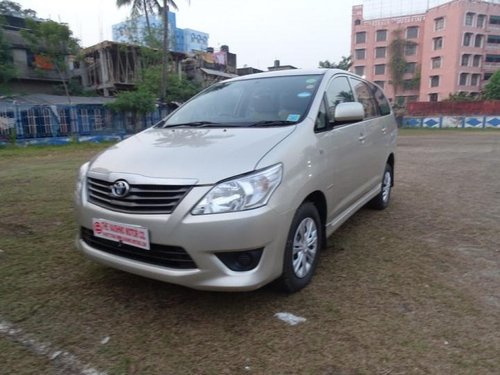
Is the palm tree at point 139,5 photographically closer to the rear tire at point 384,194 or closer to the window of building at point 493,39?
the rear tire at point 384,194

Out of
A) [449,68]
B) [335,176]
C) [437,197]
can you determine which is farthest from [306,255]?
[449,68]

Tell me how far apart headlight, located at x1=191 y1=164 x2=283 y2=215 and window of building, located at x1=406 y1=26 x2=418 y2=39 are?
203 ft

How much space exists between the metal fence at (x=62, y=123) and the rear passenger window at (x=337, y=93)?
15626 mm

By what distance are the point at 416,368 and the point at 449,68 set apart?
56.3 metres

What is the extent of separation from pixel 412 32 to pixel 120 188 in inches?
2462

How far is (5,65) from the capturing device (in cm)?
2173

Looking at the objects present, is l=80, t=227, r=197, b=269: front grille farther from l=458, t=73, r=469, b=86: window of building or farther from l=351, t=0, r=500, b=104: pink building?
l=458, t=73, r=469, b=86: window of building

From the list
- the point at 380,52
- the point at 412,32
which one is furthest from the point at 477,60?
the point at 380,52

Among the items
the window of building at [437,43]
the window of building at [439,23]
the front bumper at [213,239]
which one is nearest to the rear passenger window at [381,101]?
the front bumper at [213,239]

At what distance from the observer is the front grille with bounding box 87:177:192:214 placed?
2.19 metres

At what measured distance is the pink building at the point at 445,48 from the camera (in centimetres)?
4884

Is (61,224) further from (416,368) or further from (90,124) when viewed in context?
(90,124)

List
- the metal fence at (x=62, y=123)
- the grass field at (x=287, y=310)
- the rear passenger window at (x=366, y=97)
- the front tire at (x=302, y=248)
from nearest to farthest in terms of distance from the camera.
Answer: the grass field at (x=287, y=310) < the front tire at (x=302, y=248) < the rear passenger window at (x=366, y=97) < the metal fence at (x=62, y=123)

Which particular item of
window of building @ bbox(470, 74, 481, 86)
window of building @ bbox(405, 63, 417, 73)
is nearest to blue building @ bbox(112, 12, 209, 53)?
window of building @ bbox(405, 63, 417, 73)
